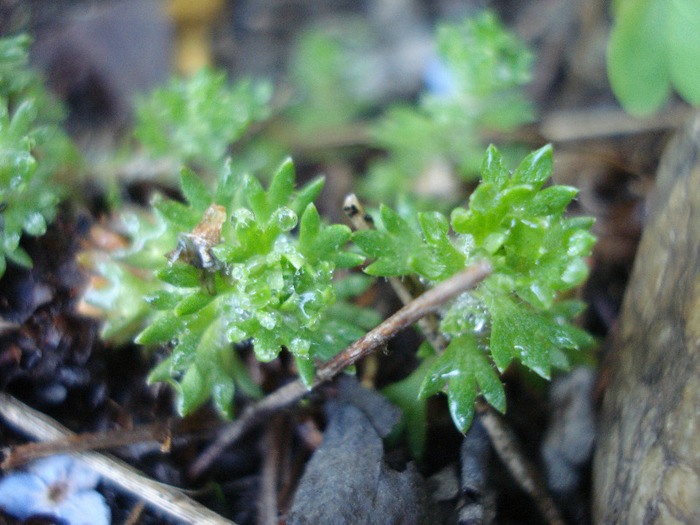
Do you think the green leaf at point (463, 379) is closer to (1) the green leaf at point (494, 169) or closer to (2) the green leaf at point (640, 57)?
(1) the green leaf at point (494, 169)

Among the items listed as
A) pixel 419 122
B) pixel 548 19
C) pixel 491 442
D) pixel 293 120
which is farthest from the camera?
pixel 548 19

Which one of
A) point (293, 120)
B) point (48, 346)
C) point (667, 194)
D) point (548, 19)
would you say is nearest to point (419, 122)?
point (293, 120)

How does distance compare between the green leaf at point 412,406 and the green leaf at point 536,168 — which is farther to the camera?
the green leaf at point 412,406

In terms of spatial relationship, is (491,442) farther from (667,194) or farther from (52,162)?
(52,162)

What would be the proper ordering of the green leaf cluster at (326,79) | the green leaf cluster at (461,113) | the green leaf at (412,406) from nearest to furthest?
the green leaf at (412,406), the green leaf cluster at (461,113), the green leaf cluster at (326,79)

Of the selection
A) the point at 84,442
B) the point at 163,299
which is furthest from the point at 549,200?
Result: the point at 84,442

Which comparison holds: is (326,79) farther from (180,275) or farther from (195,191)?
(180,275)

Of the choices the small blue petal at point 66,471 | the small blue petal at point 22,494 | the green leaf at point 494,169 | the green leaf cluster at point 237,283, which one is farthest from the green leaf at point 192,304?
the green leaf at point 494,169
